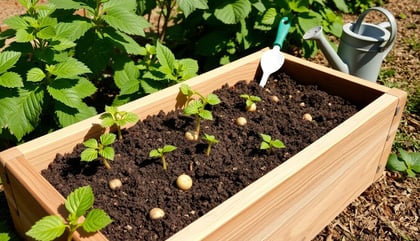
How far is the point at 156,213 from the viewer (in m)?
1.38

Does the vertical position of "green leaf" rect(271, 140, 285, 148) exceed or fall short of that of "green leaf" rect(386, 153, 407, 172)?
it exceeds it

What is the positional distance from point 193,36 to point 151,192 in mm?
1837

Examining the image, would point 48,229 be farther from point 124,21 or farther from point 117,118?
point 124,21

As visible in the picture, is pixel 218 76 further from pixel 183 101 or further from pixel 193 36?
pixel 193 36

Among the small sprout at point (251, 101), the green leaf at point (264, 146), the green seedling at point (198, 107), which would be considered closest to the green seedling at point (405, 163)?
the small sprout at point (251, 101)

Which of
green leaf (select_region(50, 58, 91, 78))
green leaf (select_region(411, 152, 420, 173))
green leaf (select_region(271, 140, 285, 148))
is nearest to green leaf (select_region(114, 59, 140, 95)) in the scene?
green leaf (select_region(50, 58, 91, 78))

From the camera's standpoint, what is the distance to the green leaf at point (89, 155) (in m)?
1.48

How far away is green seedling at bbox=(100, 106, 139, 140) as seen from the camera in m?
1.62

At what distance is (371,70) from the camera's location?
8.06ft

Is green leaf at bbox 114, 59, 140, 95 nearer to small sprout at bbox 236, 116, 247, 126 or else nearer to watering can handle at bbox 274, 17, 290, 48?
small sprout at bbox 236, 116, 247, 126

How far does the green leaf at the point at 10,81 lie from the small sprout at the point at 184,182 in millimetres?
720

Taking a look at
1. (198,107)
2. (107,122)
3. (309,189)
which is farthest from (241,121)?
(107,122)

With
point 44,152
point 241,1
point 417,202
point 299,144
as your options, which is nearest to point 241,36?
point 241,1

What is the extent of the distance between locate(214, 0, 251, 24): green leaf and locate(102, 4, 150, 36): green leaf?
0.59 m
